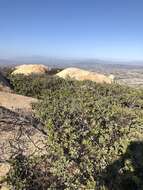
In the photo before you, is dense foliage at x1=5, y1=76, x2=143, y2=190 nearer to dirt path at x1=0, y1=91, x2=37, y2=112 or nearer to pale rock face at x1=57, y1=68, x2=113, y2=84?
dirt path at x1=0, y1=91, x2=37, y2=112

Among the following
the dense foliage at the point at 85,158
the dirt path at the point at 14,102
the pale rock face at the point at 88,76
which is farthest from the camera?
the pale rock face at the point at 88,76

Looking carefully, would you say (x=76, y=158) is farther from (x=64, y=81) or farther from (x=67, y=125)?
(x=64, y=81)

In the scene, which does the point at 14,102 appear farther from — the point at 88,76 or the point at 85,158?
the point at 88,76

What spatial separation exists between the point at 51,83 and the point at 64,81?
1088mm

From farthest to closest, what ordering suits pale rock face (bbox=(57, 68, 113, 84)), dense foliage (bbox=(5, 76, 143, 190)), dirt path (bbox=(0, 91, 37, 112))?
1. pale rock face (bbox=(57, 68, 113, 84))
2. dirt path (bbox=(0, 91, 37, 112))
3. dense foliage (bbox=(5, 76, 143, 190))

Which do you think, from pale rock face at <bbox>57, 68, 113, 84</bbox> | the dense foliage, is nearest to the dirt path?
the dense foliage

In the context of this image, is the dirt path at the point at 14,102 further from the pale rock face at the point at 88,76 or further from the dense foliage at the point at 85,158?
the pale rock face at the point at 88,76

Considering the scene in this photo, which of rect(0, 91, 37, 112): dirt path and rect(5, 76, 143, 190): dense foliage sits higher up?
rect(5, 76, 143, 190): dense foliage

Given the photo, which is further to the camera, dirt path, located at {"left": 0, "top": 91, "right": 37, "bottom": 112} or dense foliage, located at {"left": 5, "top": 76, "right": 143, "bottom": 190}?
dirt path, located at {"left": 0, "top": 91, "right": 37, "bottom": 112}

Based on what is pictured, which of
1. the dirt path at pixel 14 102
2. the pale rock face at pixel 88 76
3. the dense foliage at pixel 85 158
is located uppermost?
the dense foliage at pixel 85 158

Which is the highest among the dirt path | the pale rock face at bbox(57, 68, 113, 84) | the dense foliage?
the dense foliage

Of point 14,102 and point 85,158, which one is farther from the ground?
point 85,158

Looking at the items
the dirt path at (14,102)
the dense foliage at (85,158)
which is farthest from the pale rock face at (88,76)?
the dense foliage at (85,158)

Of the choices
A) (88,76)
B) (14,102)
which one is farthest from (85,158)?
(88,76)
